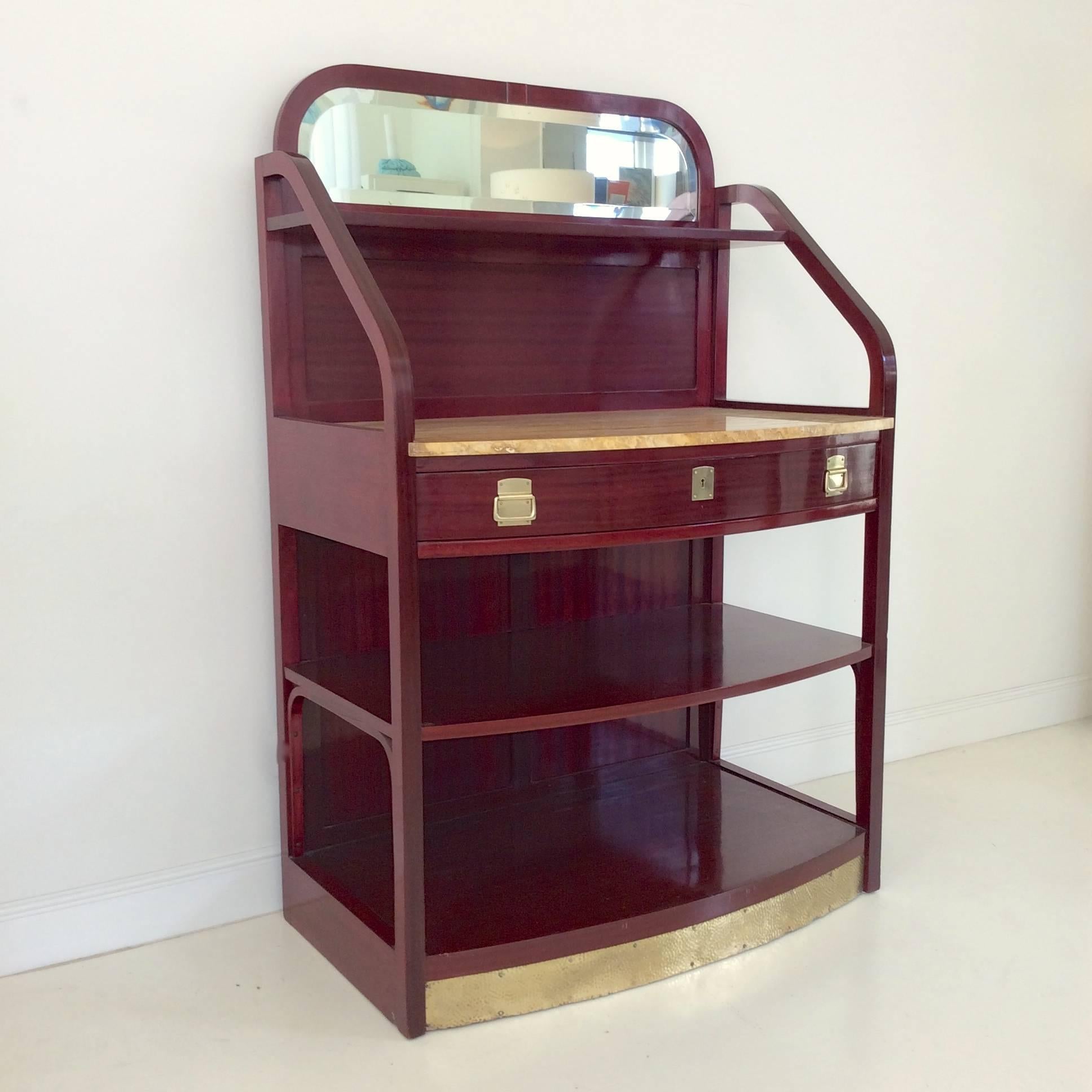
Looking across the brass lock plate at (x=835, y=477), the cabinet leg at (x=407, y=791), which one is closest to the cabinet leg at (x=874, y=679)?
the brass lock plate at (x=835, y=477)

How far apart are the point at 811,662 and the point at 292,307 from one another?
3.85 ft

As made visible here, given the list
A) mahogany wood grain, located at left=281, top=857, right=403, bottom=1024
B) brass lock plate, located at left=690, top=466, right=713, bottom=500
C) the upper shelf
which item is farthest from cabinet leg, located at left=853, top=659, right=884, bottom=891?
mahogany wood grain, located at left=281, top=857, right=403, bottom=1024

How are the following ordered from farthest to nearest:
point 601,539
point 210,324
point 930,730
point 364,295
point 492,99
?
point 930,730 → point 492,99 → point 210,324 → point 601,539 → point 364,295

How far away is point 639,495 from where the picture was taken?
1.97m

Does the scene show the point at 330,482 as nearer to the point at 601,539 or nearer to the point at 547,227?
the point at 601,539

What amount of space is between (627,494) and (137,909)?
4.03ft

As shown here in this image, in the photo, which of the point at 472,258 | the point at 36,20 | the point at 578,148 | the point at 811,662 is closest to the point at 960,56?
the point at 578,148

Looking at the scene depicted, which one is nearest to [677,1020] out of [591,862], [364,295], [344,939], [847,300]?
[591,862]

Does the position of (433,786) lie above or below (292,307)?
below

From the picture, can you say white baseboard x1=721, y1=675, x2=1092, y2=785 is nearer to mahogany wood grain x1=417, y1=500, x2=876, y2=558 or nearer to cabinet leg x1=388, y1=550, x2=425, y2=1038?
mahogany wood grain x1=417, y1=500, x2=876, y2=558

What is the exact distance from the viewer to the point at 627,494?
1.95 metres

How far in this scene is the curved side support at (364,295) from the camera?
1782 mm

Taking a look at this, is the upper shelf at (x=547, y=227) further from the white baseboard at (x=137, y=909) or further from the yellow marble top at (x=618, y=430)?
the white baseboard at (x=137, y=909)

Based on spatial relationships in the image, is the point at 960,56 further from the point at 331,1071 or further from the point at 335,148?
the point at 331,1071
